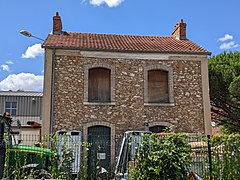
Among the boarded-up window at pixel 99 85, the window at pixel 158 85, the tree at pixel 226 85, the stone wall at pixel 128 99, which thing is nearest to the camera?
the stone wall at pixel 128 99

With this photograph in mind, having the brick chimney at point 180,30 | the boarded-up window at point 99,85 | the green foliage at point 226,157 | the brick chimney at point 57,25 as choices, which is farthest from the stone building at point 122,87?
the green foliage at point 226,157

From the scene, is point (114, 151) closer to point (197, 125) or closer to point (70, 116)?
point (70, 116)

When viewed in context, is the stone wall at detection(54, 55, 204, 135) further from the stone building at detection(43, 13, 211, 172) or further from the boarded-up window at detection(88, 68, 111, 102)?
the boarded-up window at detection(88, 68, 111, 102)

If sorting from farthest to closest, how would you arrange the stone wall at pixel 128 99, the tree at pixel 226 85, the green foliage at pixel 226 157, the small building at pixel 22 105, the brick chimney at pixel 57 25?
the small building at pixel 22 105, the tree at pixel 226 85, the brick chimney at pixel 57 25, the stone wall at pixel 128 99, the green foliage at pixel 226 157

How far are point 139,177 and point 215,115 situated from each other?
16.0m

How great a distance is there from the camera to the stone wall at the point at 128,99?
1333 cm

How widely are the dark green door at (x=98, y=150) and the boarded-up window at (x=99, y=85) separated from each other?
1.35 meters

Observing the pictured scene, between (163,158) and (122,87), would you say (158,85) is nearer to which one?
(122,87)

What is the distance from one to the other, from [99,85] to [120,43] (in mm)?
2574

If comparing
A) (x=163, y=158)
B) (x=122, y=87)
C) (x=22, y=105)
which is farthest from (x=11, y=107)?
(x=163, y=158)

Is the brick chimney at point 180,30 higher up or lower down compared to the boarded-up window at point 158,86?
higher up

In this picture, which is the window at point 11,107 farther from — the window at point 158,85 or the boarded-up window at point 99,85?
the window at point 158,85

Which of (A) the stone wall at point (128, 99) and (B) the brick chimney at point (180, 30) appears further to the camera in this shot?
(B) the brick chimney at point (180, 30)

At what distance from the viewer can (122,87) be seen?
13836 mm
